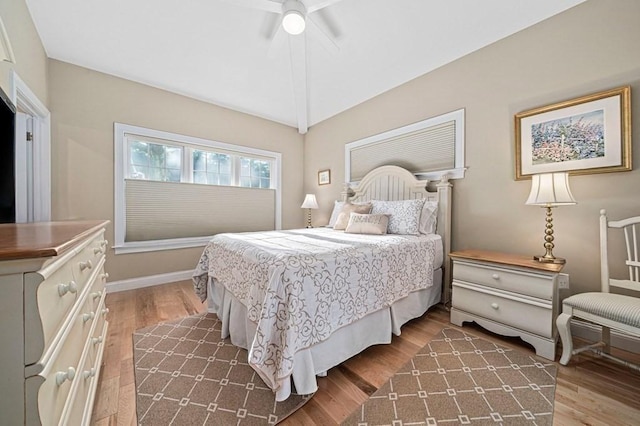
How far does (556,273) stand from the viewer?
5.50 ft

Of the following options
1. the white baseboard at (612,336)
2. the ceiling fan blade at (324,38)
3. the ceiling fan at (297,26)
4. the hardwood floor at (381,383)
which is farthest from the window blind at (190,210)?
the white baseboard at (612,336)

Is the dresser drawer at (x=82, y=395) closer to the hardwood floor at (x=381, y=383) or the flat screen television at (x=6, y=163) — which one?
the hardwood floor at (x=381, y=383)

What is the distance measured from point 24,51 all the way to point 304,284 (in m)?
3.03

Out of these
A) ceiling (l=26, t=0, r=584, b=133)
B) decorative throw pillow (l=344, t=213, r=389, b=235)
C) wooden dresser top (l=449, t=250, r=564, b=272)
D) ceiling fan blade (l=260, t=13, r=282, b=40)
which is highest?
ceiling fan blade (l=260, t=13, r=282, b=40)

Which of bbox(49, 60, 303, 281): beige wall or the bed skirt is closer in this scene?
the bed skirt

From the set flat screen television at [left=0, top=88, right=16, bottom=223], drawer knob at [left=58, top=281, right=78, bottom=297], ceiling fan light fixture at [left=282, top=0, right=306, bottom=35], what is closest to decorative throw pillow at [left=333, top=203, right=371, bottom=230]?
ceiling fan light fixture at [left=282, top=0, right=306, bottom=35]

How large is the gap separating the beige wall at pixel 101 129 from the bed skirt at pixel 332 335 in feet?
4.98

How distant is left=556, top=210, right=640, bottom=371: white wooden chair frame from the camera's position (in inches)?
54.5

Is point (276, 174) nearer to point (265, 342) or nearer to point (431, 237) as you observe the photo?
point (431, 237)

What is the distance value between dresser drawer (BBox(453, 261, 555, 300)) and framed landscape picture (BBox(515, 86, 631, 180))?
962 millimetres

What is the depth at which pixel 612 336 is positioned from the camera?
1848 mm

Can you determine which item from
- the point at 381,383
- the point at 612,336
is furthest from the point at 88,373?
the point at 612,336

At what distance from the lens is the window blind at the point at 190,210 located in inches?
125

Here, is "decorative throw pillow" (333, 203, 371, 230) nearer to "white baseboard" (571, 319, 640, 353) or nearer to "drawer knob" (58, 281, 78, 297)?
"white baseboard" (571, 319, 640, 353)
